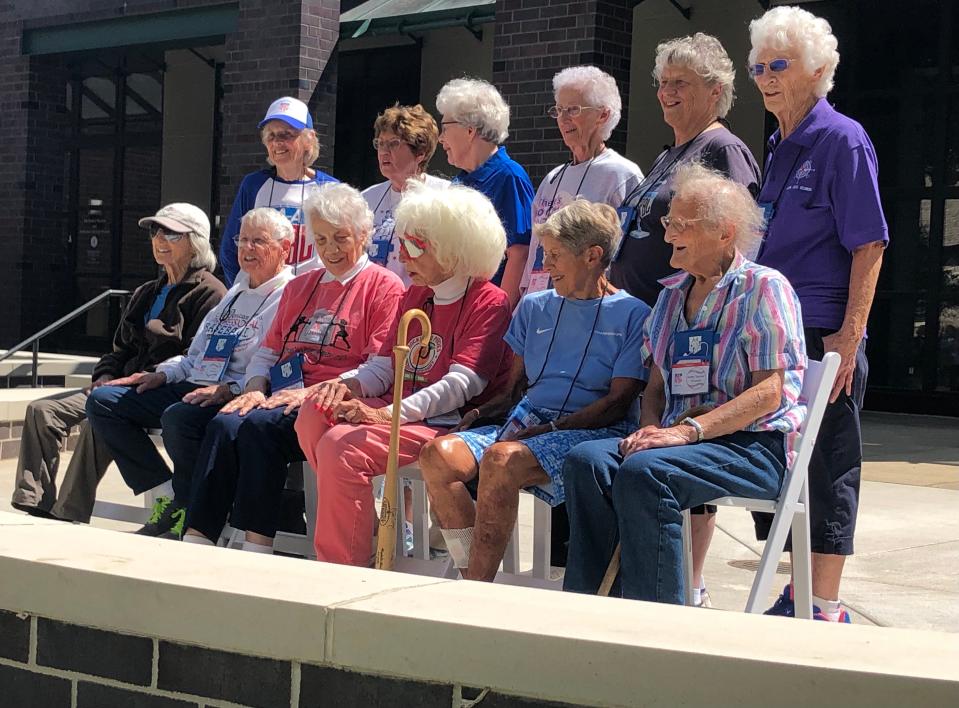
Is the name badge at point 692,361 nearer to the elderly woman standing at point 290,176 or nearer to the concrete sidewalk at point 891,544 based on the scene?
the concrete sidewalk at point 891,544

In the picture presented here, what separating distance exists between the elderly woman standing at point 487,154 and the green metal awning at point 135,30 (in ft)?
31.2


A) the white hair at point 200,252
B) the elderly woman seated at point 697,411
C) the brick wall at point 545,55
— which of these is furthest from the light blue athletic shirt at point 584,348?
the brick wall at point 545,55

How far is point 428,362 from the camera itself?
434 cm

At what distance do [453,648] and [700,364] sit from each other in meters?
1.58

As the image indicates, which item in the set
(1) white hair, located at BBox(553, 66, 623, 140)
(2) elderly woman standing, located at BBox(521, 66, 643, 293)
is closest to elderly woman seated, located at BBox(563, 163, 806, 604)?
(2) elderly woman standing, located at BBox(521, 66, 643, 293)

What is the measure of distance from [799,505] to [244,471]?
6.24 feet

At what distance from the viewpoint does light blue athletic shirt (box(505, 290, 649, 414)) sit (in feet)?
12.9

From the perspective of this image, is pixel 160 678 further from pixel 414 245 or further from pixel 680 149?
pixel 680 149

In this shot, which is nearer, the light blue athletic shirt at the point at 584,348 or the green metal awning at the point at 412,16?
the light blue athletic shirt at the point at 584,348

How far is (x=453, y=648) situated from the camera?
2219 millimetres

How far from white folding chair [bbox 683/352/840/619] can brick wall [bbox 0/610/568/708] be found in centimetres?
120

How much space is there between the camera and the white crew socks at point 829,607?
3805mm

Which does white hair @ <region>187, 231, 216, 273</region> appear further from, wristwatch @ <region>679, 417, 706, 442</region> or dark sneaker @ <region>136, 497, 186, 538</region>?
wristwatch @ <region>679, 417, 706, 442</region>

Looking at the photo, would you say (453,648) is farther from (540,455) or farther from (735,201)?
(735,201)
